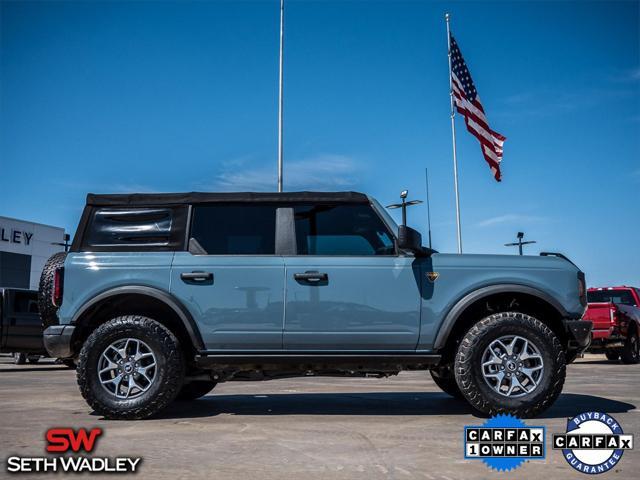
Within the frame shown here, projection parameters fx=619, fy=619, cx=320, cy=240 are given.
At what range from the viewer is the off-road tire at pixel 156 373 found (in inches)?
204

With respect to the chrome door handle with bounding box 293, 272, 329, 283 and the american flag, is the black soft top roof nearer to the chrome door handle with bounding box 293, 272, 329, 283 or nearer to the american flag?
the chrome door handle with bounding box 293, 272, 329, 283

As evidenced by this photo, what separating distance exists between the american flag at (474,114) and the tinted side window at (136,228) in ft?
50.2

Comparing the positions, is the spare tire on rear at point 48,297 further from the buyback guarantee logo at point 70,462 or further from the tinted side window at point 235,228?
the buyback guarantee logo at point 70,462

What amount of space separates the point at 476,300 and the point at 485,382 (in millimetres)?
689

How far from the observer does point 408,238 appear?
518cm

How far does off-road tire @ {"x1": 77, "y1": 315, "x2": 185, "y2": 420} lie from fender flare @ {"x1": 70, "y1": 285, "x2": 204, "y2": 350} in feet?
0.53

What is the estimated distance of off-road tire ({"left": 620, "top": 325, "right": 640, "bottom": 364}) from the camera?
46.6 feet

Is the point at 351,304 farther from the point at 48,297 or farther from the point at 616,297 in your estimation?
the point at 616,297

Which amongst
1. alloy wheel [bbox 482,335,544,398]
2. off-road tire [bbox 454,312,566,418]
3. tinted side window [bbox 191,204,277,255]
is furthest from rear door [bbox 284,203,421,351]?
alloy wheel [bbox 482,335,544,398]

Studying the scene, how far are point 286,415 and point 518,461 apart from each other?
2408mm

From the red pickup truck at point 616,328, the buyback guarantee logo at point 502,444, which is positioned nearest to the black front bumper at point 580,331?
the buyback guarantee logo at point 502,444

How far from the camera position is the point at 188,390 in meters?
6.71

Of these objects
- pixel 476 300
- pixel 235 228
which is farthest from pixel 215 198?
pixel 476 300

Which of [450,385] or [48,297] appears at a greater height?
[48,297]
